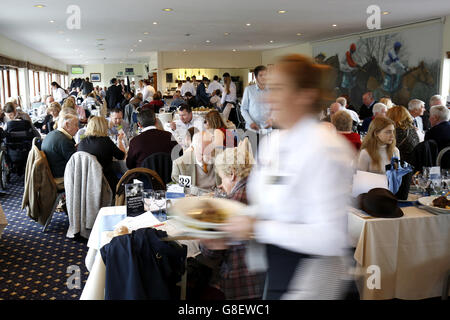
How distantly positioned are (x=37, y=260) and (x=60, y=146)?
126 cm

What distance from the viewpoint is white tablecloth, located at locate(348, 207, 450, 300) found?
8.91 feet

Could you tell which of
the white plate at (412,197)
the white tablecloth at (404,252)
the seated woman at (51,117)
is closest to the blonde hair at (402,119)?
the white plate at (412,197)

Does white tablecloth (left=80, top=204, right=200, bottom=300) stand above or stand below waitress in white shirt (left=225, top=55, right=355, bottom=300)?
below

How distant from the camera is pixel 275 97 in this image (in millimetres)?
1528

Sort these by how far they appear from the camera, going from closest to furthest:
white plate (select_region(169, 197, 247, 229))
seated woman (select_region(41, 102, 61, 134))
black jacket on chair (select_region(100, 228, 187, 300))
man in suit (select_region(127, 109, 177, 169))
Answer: white plate (select_region(169, 197, 247, 229)) < black jacket on chair (select_region(100, 228, 187, 300)) < man in suit (select_region(127, 109, 177, 169)) < seated woman (select_region(41, 102, 61, 134))

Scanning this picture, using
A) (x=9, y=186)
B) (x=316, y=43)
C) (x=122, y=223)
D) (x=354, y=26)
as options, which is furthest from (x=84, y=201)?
(x=316, y=43)

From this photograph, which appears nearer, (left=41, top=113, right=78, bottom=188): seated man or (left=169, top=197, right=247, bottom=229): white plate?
(left=169, top=197, right=247, bottom=229): white plate

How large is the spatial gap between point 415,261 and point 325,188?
70.2 inches

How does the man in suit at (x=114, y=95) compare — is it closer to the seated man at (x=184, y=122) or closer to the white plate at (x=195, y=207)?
the seated man at (x=184, y=122)

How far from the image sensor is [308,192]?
1453mm

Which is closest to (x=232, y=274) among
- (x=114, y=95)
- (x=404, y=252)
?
(x=404, y=252)

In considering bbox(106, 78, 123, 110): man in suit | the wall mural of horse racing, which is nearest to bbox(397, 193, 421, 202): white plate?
the wall mural of horse racing

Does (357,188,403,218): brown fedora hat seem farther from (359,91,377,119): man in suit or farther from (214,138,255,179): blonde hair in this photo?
(359,91,377,119): man in suit

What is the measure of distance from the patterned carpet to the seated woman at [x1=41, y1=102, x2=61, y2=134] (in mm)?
2318
